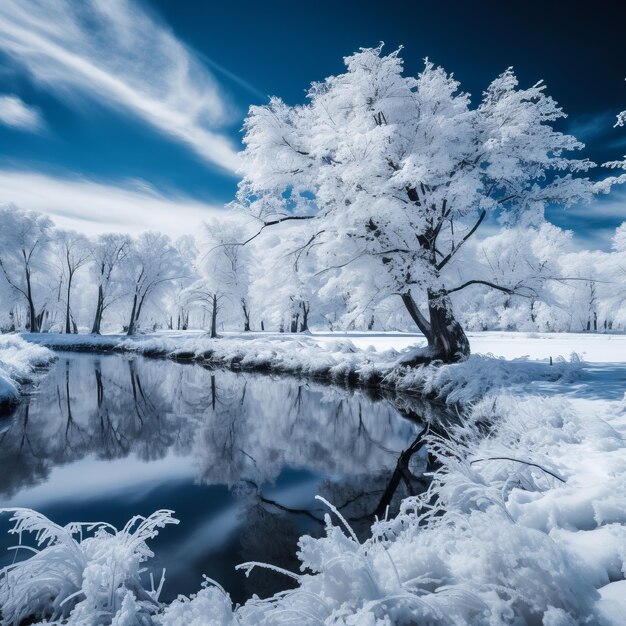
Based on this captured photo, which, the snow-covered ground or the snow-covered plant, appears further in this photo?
the snow-covered plant

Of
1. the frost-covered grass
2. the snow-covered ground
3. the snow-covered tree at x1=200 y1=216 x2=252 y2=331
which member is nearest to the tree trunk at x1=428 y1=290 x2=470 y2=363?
the snow-covered ground

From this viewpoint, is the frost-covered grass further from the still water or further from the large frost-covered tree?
the large frost-covered tree

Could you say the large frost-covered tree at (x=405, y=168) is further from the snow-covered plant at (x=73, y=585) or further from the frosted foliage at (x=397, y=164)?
the snow-covered plant at (x=73, y=585)

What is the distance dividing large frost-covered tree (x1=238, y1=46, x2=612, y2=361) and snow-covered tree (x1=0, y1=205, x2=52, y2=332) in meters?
33.1

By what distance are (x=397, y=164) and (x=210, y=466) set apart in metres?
9.48

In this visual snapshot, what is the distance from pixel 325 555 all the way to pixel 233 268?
33.8 meters

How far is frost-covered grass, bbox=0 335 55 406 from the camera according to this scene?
400 inches

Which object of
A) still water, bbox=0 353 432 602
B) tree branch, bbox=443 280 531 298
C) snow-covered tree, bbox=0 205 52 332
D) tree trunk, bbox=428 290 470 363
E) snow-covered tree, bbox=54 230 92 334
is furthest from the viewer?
snow-covered tree, bbox=54 230 92 334

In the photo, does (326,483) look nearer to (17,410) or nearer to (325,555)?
(325,555)

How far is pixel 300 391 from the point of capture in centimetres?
1366

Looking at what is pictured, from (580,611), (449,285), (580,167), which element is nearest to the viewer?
(580,611)

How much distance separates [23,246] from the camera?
34406 millimetres

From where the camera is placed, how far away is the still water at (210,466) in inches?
166

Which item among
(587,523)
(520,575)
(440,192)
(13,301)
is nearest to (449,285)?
(440,192)
